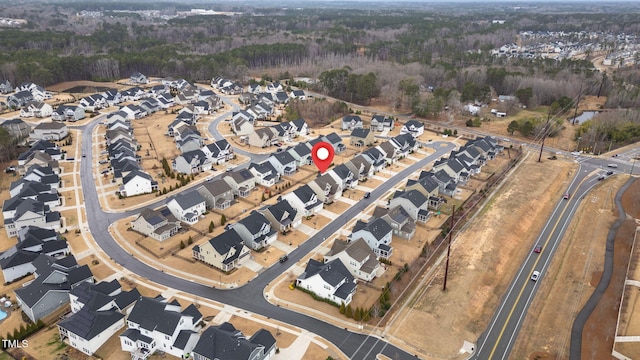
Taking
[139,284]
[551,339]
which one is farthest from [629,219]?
[139,284]

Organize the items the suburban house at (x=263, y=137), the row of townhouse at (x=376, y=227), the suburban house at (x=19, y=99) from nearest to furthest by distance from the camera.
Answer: the row of townhouse at (x=376, y=227)
the suburban house at (x=263, y=137)
the suburban house at (x=19, y=99)

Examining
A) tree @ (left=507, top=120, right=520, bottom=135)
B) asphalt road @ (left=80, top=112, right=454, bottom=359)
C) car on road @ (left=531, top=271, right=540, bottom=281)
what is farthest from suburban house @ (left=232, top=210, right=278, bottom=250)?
tree @ (left=507, top=120, right=520, bottom=135)

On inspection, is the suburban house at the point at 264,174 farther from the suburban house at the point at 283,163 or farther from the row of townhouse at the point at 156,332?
the row of townhouse at the point at 156,332

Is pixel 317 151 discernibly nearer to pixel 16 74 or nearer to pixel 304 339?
pixel 304 339

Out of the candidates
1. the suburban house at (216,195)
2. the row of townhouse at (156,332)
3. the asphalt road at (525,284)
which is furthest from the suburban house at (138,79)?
the asphalt road at (525,284)

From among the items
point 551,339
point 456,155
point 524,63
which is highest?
point 524,63
